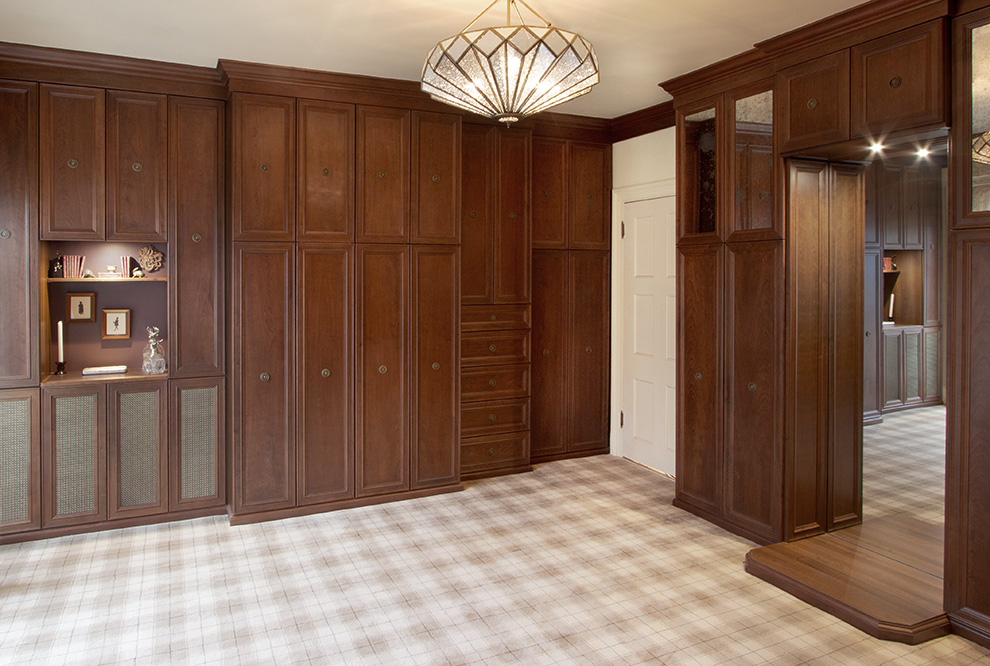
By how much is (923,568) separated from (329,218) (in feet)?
12.6

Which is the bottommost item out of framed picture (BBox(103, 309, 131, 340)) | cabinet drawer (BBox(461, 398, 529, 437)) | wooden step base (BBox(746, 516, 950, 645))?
wooden step base (BBox(746, 516, 950, 645))

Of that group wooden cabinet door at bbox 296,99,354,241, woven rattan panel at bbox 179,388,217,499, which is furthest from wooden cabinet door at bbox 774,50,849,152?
woven rattan panel at bbox 179,388,217,499

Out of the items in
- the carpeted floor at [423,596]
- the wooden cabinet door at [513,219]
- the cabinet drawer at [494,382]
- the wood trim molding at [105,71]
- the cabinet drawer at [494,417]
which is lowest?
the carpeted floor at [423,596]

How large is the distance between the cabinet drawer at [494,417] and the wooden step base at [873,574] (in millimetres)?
2111

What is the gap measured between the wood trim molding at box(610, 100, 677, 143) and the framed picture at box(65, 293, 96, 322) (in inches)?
161

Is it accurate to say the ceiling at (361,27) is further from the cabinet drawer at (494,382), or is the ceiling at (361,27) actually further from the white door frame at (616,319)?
the cabinet drawer at (494,382)

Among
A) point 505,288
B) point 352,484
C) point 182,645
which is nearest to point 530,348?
point 505,288

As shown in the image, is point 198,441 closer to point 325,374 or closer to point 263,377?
point 263,377

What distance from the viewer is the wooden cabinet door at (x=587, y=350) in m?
5.53

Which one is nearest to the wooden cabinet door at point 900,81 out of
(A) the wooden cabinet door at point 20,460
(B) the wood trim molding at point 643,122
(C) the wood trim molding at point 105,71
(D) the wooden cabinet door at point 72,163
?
(B) the wood trim molding at point 643,122

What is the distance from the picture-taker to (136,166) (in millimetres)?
3990

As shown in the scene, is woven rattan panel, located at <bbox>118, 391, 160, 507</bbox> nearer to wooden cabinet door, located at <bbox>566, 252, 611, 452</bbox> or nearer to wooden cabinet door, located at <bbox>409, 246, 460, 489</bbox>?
wooden cabinet door, located at <bbox>409, 246, 460, 489</bbox>

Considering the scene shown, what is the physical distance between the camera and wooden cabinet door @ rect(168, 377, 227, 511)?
410 cm

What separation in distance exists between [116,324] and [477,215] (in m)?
2.57
